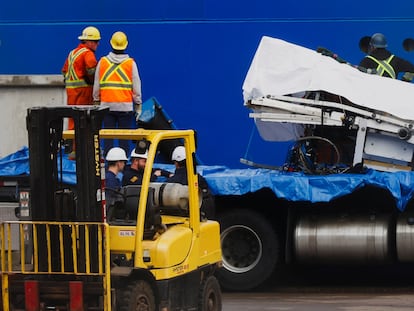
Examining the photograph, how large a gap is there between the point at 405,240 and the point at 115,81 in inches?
149

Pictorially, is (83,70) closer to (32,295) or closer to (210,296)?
(210,296)

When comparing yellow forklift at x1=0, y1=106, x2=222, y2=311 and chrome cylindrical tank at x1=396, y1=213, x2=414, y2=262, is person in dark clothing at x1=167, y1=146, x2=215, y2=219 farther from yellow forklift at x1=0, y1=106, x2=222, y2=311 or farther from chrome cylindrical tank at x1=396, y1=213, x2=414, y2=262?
yellow forklift at x1=0, y1=106, x2=222, y2=311

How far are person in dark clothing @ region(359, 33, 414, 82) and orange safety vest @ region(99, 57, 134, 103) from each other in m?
2.91

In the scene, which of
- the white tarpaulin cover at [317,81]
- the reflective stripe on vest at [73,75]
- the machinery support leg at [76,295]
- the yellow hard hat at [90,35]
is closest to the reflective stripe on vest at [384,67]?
the white tarpaulin cover at [317,81]

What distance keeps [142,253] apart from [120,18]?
736 cm

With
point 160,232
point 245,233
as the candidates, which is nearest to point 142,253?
point 160,232

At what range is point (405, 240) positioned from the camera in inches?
477

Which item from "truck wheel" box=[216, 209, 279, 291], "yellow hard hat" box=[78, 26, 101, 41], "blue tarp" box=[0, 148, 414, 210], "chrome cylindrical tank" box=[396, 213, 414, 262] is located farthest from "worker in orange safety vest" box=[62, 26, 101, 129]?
"chrome cylindrical tank" box=[396, 213, 414, 262]

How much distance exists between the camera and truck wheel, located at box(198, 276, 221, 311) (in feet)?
30.7

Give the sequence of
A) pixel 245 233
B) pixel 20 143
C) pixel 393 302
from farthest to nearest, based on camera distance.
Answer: pixel 20 143
pixel 245 233
pixel 393 302

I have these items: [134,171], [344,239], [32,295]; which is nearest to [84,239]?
[32,295]

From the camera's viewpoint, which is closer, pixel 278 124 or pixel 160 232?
pixel 160 232

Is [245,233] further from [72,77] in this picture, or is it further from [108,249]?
[108,249]

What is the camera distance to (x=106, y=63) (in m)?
13.0
